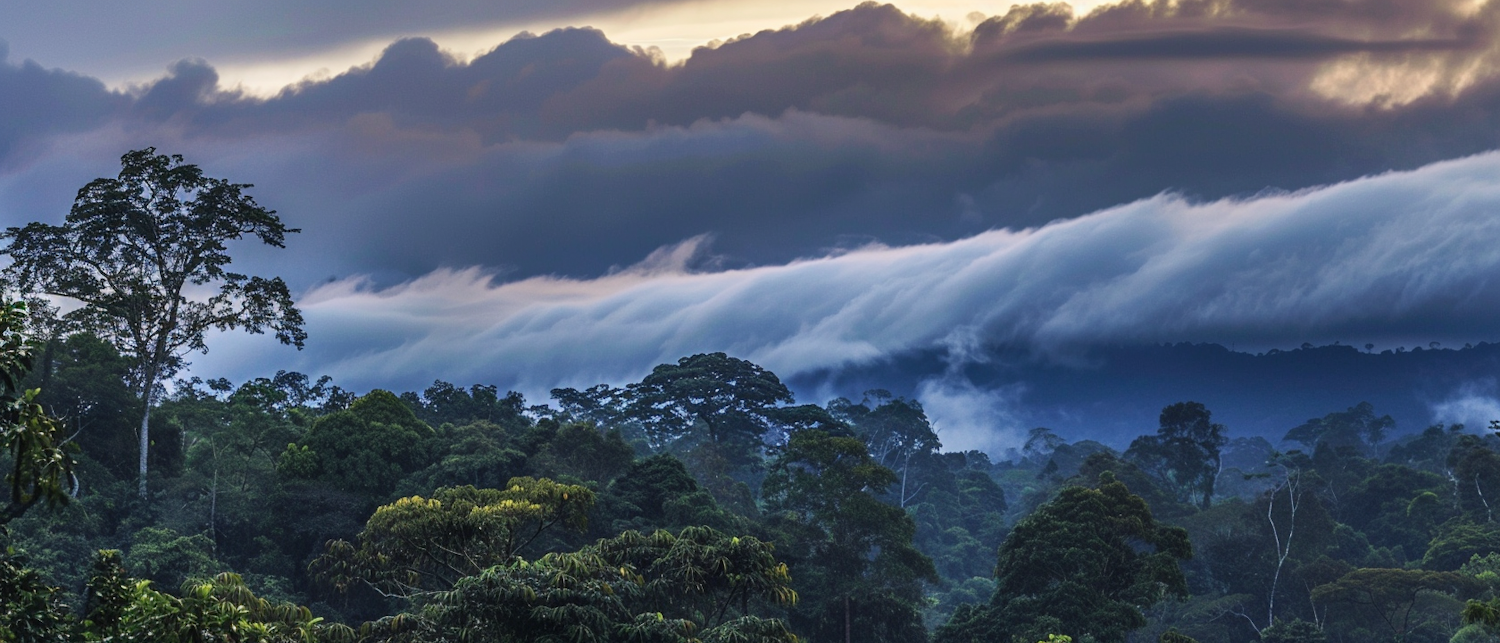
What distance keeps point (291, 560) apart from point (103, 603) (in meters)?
26.0

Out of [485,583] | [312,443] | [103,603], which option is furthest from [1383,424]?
[103,603]

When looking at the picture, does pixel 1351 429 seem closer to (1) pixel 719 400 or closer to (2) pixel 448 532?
(1) pixel 719 400

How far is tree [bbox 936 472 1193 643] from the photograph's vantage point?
3834 cm

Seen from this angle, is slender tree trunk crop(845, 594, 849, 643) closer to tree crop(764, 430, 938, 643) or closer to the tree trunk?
tree crop(764, 430, 938, 643)

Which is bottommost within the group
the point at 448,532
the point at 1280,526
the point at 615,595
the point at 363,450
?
the point at 615,595

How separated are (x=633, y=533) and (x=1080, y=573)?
21012mm

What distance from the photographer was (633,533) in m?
26.6

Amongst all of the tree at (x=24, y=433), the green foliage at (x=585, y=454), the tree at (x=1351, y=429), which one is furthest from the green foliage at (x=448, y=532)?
the tree at (x=1351, y=429)

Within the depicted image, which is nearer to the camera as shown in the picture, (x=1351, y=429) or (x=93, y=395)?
(x=93, y=395)

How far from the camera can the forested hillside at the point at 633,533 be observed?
795 inches

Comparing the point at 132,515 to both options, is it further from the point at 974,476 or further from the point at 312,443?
the point at 974,476

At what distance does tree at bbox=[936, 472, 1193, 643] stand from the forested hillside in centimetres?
12


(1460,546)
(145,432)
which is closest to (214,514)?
(145,432)

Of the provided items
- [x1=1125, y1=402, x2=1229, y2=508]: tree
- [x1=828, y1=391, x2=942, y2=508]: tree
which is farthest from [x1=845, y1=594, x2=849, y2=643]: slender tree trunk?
[x1=828, y1=391, x2=942, y2=508]: tree
